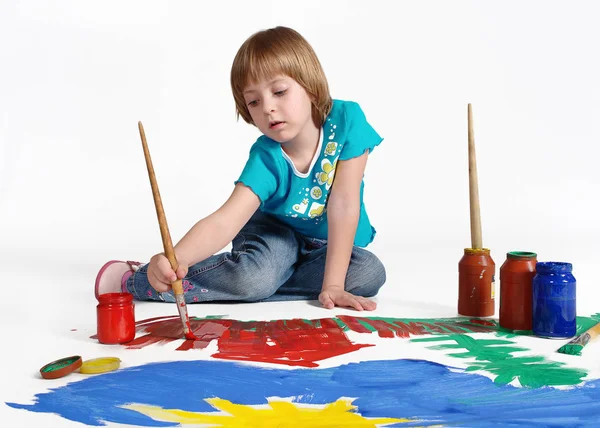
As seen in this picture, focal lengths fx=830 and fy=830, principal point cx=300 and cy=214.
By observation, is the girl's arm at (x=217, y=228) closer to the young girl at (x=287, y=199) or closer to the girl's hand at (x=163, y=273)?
the young girl at (x=287, y=199)

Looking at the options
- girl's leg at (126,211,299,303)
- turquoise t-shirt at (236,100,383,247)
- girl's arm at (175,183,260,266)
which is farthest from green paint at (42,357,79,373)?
turquoise t-shirt at (236,100,383,247)

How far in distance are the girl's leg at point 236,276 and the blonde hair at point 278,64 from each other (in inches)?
17.4

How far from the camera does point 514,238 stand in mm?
3549

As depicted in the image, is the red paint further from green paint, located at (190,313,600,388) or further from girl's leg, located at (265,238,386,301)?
girl's leg, located at (265,238,386,301)

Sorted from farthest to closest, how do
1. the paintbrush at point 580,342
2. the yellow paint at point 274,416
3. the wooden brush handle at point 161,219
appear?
the wooden brush handle at point 161,219 < the paintbrush at point 580,342 < the yellow paint at point 274,416

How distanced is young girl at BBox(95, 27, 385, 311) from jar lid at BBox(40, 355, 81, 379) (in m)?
0.60

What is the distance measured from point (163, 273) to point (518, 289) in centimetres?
91

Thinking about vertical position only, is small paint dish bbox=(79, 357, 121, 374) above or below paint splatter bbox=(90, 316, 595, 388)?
below

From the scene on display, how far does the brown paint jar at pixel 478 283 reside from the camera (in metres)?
2.32

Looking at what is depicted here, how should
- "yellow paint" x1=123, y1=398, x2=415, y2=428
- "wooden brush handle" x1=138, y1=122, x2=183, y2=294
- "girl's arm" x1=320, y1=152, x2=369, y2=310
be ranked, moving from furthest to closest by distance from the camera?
"girl's arm" x1=320, y1=152, x2=369, y2=310 < "wooden brush handle" x1=138, y1=122, x2=183, y2=294 < "yellow paint" x1=123, y1=398, x2=415, y2=428

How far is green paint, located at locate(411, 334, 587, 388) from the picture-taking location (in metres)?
1.74

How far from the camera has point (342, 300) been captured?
248cm

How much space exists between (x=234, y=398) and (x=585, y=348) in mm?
871

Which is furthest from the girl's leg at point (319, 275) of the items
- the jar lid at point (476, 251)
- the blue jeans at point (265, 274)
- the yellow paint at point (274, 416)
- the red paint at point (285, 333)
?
the yellow paint at point (274, 416)
